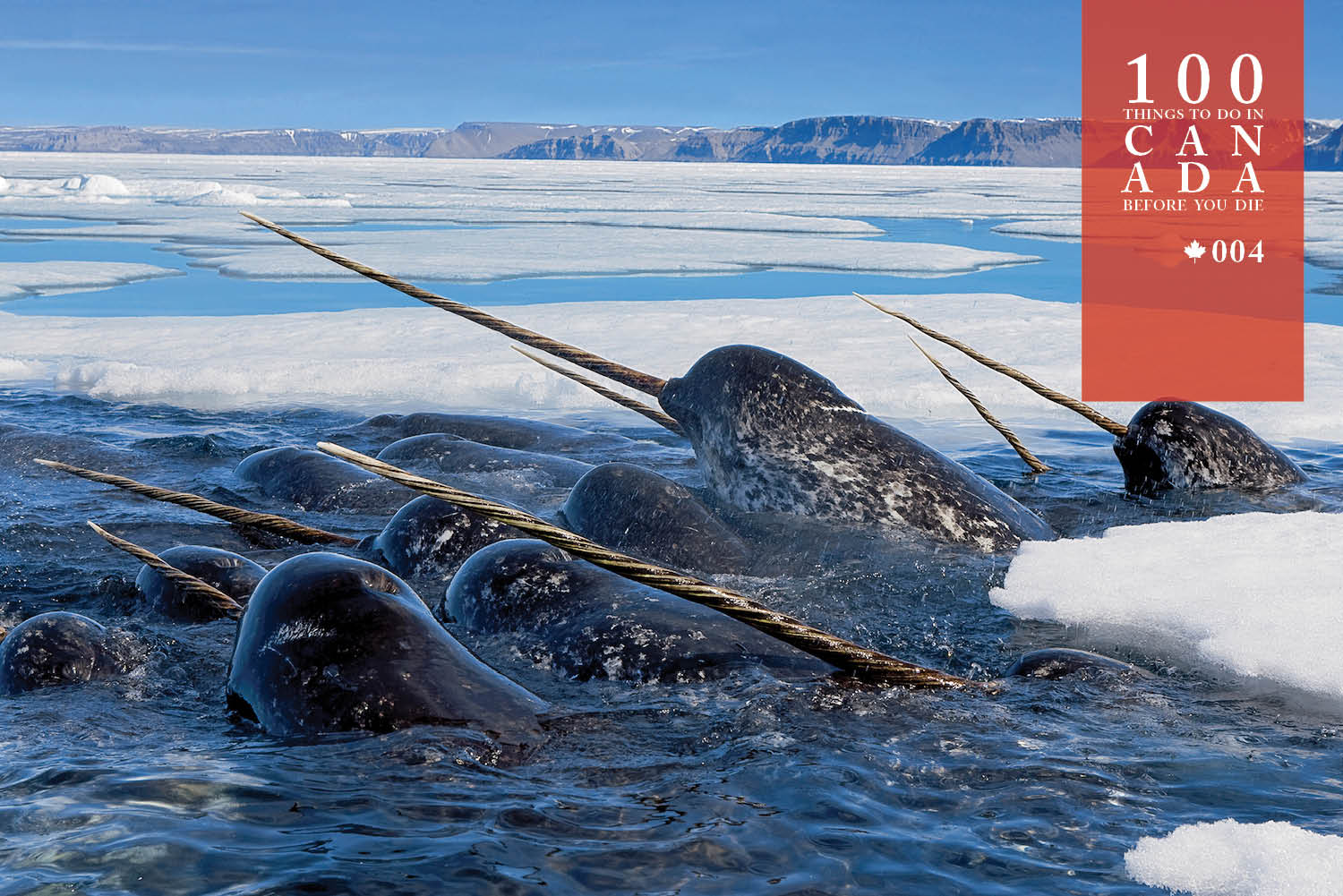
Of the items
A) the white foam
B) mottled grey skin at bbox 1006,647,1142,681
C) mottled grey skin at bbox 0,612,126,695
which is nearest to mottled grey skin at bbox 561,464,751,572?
mottled grey skin at bbox 1006,647,1142,681

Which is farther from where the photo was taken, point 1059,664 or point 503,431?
point 503,431

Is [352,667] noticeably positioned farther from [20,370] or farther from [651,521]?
[20,370]

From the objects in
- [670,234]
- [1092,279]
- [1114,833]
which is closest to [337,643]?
[1114,833]

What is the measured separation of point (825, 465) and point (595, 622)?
7.57 ft

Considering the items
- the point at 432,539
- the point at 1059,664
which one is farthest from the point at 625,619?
the point at 432,539

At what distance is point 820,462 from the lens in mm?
6781

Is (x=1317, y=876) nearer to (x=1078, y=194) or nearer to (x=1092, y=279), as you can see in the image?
(x=1092, y=279)

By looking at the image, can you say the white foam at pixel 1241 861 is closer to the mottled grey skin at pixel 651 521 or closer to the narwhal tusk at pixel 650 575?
the narwhal tusk at pixel 650 575

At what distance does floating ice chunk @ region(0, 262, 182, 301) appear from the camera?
20516 mm

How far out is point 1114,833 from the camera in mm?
3283

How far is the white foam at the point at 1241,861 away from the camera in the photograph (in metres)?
2.95

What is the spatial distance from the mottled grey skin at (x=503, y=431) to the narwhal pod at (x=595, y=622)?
4185 millimetres

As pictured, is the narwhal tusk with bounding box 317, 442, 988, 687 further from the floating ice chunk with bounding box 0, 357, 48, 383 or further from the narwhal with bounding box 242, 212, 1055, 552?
the floating ice chunk with bounding box 0, 357, 48, 383

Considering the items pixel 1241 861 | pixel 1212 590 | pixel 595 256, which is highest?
pixel 595 256
